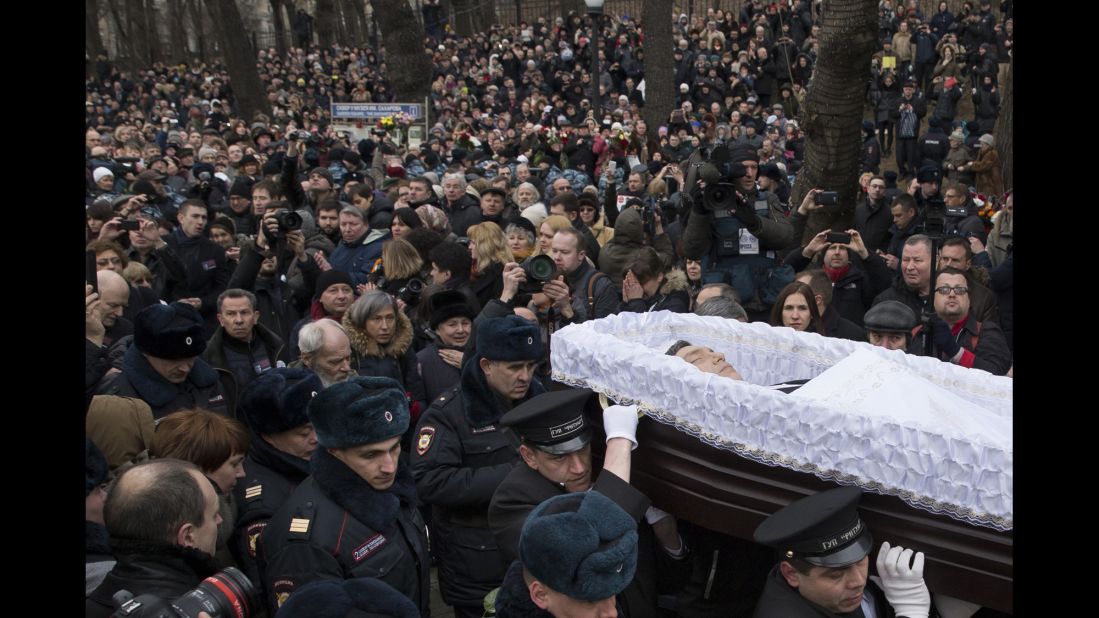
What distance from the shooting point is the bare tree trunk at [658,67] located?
60.2ft

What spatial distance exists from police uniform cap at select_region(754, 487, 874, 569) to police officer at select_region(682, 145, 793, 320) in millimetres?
3574

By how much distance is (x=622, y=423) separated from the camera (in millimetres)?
3076

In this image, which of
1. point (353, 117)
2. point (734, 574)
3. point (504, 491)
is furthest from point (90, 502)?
point (353, 117)

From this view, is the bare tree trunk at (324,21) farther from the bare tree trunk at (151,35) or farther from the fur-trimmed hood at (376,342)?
the fur-trimmed hood at (376,342)

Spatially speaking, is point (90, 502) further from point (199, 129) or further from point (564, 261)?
point (199, 129)

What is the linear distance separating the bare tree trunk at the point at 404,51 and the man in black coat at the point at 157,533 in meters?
17.2

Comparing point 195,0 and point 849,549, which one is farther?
point 195,0

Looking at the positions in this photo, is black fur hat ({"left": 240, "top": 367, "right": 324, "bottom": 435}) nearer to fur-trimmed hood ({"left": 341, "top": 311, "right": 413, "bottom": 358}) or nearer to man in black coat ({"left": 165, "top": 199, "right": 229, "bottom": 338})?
fur-trimmed hood ({"left": 341, "top": 311, "right": 413, "bottom": 358})

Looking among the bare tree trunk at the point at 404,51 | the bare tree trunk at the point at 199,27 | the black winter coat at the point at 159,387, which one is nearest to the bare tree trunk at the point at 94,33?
the bare tree trunk at the point at 199,27

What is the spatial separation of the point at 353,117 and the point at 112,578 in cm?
1596

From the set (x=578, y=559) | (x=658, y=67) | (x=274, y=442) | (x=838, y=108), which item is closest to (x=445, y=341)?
(x=274, y=442)

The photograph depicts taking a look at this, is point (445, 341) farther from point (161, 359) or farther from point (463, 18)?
point (463, 18)

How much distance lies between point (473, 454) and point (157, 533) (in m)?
1.41
